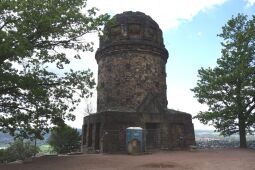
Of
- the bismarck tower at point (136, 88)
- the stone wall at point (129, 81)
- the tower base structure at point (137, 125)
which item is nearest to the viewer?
the tower base structure at point (137, 125)

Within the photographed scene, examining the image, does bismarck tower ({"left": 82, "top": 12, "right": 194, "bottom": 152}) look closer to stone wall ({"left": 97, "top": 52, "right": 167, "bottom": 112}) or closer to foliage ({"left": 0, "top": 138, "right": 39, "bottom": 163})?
stone wall ({"left": 97, "top": 52, "right": 167, "bottom": 112})

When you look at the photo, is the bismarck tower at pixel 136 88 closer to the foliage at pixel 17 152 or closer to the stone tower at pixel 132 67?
the stone tower at pixel 132 67

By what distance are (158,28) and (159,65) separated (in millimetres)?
3746

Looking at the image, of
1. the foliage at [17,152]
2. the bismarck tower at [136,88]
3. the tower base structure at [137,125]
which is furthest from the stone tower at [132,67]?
the foliage at [17,152]

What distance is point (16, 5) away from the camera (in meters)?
11.1

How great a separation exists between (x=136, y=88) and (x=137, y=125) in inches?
132

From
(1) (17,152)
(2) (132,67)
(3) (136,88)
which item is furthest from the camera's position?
(1) (17,152)

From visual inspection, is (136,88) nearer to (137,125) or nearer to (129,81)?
(129,81)

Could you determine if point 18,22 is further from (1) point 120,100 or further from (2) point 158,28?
(2) point 158,28

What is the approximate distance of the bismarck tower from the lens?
70.2ft

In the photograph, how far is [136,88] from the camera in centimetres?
2283

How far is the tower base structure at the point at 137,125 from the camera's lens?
1953cm

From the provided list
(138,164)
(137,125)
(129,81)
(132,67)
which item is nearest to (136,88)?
(129,81)

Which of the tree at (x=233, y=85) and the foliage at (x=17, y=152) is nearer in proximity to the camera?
the tree at (x=233, y=85)
